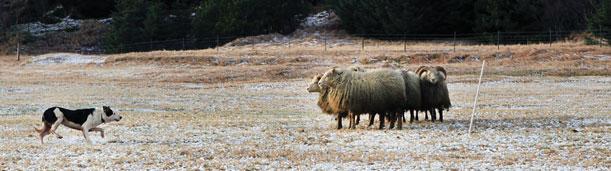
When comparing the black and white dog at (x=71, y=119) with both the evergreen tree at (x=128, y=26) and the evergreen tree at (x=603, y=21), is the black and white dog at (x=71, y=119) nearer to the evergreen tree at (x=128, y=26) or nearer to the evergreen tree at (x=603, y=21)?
the evergreen tree at (x=603, y=21)

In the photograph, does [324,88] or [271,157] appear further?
[324,88]

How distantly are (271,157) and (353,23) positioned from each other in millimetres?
60488

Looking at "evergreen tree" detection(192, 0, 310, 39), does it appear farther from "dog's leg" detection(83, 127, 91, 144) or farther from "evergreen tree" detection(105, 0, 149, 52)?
"dog's leg" detection(83, 127, 91, 144)

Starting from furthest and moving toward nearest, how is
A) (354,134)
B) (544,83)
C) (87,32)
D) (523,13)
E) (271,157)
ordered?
(87,32)
(523,13)
(544,83)
(354,134)
(271,157)

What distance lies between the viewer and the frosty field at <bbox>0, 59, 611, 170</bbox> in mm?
18062

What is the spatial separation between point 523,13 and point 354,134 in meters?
52.1

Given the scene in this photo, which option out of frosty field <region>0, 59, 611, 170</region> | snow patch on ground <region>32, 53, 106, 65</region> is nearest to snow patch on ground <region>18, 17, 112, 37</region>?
snow patch on ground <region>32, 53, 106, 65</region>

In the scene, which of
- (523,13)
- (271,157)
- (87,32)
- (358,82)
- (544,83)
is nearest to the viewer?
(271,157)

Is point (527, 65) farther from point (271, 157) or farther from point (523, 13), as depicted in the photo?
point (271, 157)

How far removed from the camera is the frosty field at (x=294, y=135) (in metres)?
18.1

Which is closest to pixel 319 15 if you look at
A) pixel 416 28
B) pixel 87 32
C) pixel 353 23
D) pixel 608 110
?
pixel 353 23

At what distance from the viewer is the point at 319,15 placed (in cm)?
8781

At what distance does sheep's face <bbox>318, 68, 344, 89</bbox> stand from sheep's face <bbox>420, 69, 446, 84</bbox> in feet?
9.74

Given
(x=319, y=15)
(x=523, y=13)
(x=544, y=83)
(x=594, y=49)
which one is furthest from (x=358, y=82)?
(x=319, y=15)
